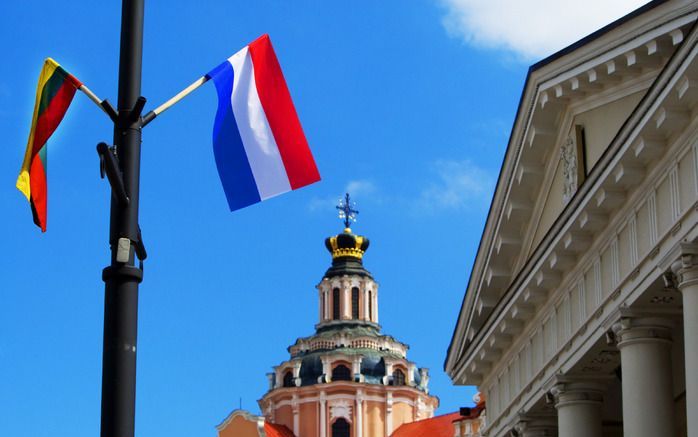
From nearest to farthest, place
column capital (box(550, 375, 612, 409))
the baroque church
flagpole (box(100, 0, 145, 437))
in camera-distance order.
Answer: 1. flagpole (box(100, 0, 145, 437))
2. column capital (box(550, 375, 612, 409))
3. the baroque church

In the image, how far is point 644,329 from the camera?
23125 mm

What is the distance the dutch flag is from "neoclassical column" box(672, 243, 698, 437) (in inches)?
277

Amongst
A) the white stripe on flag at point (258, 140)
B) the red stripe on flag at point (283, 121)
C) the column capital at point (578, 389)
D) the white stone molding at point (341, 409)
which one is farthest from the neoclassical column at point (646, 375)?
the white stone molding at point (341, 409)

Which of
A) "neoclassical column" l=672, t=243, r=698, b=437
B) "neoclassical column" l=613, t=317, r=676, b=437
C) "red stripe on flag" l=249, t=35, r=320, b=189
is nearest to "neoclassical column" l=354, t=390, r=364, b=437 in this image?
"neoclassical column" l=613, t=317, r=676, b=437

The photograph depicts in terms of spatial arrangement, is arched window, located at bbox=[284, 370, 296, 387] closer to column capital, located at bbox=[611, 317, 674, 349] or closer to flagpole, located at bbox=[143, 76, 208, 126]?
column capital, located at bbox=[611, 317, 674, 349]

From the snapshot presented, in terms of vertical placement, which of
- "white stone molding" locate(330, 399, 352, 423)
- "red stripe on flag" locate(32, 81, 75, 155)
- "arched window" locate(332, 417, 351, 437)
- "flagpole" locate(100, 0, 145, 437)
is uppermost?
"white stone molding" locate(330, 399, 352, 423)

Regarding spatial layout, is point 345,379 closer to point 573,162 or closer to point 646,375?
point 573,162

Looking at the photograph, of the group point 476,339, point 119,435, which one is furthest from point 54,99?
point 476,339

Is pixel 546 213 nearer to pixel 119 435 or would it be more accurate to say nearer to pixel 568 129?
pixel 568 129

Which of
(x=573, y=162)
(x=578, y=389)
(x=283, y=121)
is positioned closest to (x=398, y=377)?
(x=578, y=389)

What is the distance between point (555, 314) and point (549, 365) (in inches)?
51.3

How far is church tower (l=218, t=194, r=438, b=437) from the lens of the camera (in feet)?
324

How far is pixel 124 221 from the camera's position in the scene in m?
12.7

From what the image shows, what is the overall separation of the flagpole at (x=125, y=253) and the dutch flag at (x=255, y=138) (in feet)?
7.82
